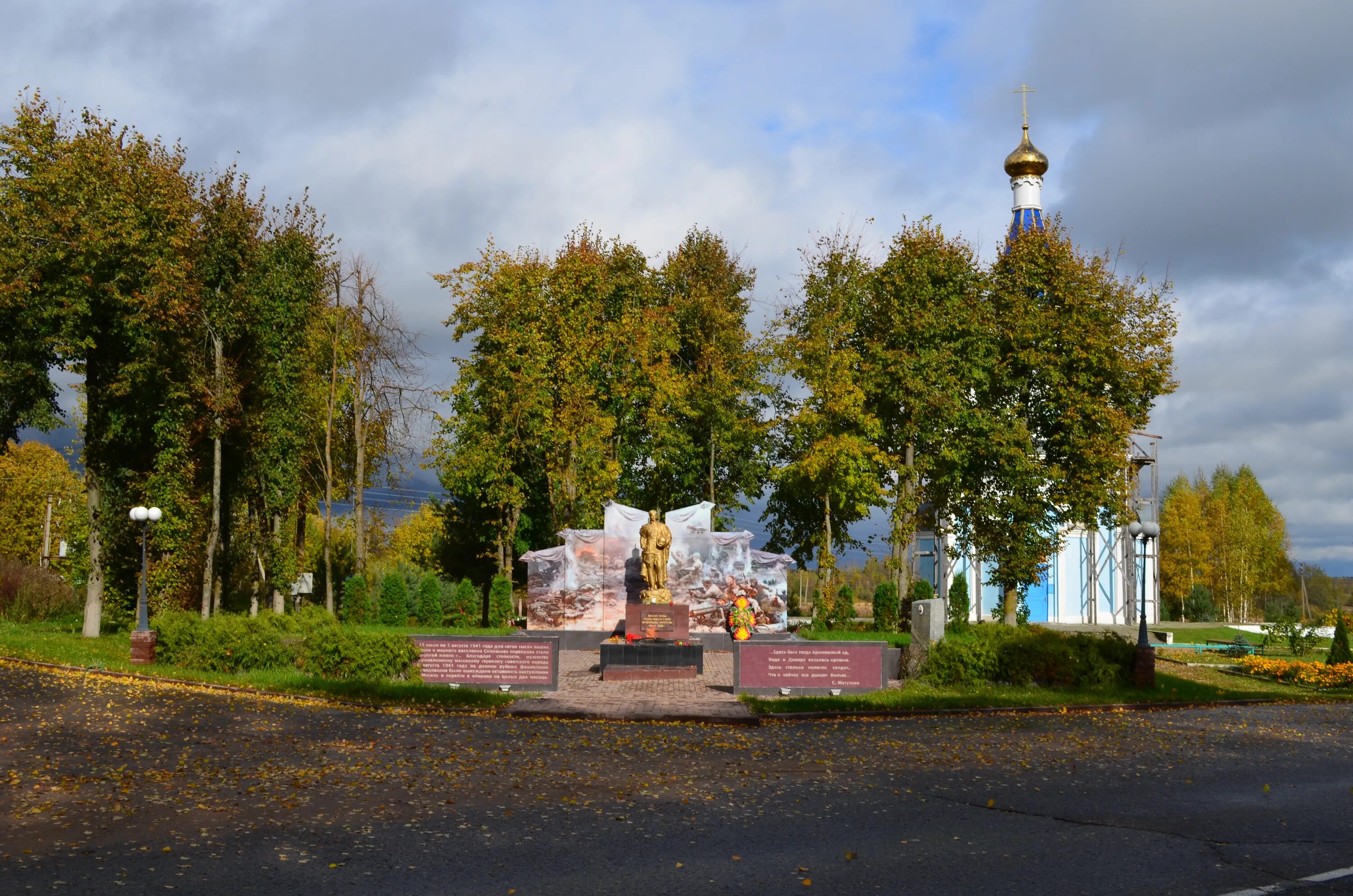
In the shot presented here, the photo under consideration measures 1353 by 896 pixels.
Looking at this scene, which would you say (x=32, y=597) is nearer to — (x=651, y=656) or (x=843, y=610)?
(x=651, y=656)

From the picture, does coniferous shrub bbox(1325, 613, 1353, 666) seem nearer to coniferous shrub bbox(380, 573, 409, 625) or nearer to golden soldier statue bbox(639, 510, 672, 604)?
golden soldier statue bbox(639, 510, 672, 604)

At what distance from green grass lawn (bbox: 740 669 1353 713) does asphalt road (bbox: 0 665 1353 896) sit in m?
1.86

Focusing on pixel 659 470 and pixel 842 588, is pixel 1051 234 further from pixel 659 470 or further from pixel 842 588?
pixel 659 470

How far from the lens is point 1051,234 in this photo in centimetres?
→ 3634

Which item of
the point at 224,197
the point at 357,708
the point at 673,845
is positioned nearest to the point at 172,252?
the point at 224,197

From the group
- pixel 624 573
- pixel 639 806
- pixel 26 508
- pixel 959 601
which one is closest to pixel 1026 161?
pixel 959 601

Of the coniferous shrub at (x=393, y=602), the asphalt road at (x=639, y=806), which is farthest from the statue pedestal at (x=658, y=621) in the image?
the asphalt road at (x=639, y=806)

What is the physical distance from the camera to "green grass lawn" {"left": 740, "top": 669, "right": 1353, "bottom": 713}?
1738 cm

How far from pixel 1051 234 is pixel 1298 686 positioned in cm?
1804

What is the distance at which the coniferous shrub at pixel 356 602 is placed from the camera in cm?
3641

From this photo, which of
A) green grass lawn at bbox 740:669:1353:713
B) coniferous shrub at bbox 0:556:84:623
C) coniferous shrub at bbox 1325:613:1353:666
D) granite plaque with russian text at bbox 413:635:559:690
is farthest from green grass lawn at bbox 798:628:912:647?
coniferous shrub at bbox 0:556:84:623

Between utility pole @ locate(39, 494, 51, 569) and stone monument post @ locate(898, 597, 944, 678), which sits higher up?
utility pole @ locate(39, 494, 51, 569)

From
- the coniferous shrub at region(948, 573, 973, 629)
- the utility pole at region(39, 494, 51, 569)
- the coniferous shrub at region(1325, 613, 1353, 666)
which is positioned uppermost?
the utility pole at region(39, 494, 51, 569)

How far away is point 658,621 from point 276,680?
35.6 ft
